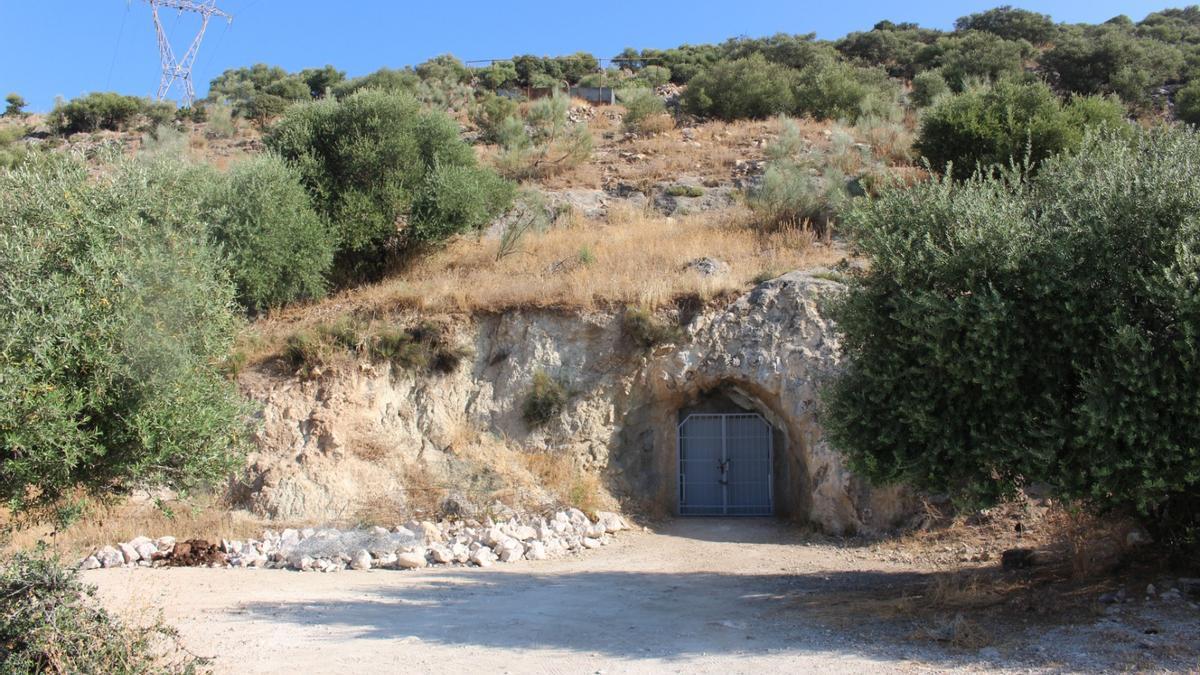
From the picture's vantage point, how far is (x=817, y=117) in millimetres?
32469

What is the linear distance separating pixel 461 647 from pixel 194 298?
3.99 meters

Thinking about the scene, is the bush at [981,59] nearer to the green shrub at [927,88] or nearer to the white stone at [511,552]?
the green shrub at [927,88]

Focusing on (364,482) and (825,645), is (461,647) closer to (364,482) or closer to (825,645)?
(825,645)

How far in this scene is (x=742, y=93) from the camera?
33031 millimetres

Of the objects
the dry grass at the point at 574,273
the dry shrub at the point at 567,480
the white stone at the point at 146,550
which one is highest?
the dry grass at the point at 574,273

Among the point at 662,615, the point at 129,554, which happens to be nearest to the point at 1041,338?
the point at 662,615

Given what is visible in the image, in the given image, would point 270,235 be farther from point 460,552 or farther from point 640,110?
point 640,110

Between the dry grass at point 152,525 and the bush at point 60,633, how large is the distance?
660cm

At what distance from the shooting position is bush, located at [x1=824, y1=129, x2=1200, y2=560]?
24.4ft

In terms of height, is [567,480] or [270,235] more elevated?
[270,235]

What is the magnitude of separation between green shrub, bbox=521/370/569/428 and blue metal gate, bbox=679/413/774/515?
247 centimetres

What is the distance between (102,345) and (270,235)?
1127cm

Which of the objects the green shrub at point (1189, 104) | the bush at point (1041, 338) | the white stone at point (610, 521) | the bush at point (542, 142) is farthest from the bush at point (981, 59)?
the bush at point (1041, 338)

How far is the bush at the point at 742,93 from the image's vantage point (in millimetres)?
32844
